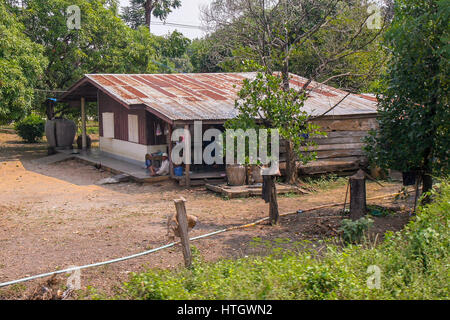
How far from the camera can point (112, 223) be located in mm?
10320

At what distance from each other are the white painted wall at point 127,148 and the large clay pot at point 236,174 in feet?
13.2

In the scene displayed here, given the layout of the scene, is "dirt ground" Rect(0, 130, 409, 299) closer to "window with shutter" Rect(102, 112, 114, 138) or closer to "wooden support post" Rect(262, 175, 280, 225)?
"wooden support post" Rect(262, 175, 280, 225)

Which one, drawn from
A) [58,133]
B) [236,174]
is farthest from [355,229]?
[58,133]

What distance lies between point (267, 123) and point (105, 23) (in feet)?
54.7

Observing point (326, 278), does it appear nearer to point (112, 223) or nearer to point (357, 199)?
point (357, 199)

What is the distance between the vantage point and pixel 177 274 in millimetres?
5973

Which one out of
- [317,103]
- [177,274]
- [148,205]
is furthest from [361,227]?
[317,103]

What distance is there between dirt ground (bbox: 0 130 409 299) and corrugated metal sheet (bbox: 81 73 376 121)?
8.05ft

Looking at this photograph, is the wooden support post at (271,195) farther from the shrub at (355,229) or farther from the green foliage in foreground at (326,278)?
the green foliage in foreground at (326,278)

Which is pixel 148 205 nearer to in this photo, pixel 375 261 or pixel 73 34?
pixel 375 261

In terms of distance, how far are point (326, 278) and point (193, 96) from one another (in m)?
12.6

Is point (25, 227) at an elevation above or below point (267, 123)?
below
